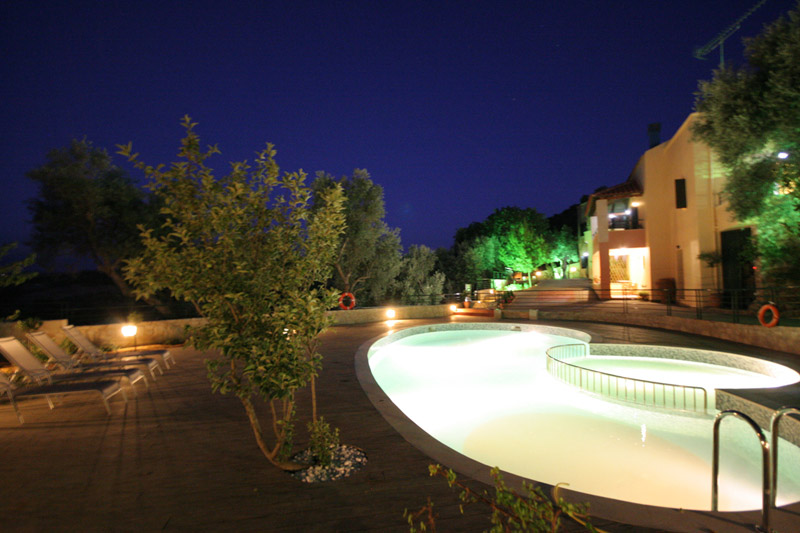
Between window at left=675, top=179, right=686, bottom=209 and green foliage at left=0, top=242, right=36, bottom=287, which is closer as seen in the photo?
green foliage at left=0, top=242, right=36, bottom=287

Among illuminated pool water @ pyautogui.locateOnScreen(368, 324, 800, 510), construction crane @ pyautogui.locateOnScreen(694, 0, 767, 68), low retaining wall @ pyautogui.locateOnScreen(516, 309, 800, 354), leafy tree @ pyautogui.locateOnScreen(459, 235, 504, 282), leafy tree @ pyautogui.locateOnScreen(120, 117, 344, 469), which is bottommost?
illuminated pool water @ pyautogui.locateOnScreen(368, 324, 800, 510)

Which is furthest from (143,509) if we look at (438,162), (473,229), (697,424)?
(438,162)

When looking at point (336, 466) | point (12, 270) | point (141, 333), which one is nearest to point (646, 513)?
point (336, 466)

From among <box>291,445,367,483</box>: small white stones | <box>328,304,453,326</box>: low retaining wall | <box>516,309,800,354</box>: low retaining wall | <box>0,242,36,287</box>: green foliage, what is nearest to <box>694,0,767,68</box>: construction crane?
<box>516,309,800,354</box>: low retaining wall

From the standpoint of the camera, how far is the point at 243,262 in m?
3.35

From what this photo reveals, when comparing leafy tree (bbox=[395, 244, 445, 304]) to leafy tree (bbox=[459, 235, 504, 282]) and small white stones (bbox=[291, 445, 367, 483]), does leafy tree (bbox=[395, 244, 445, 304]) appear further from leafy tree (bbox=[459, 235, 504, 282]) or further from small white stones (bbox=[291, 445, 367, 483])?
small white stones (bbox=[291, 445, 367, 483])

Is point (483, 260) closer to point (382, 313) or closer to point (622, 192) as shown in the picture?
point (622, 192)

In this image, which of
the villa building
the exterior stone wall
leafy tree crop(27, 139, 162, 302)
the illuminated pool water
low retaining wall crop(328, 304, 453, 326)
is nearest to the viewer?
the illuminated pool water

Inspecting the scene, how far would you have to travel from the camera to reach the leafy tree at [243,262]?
3.36m

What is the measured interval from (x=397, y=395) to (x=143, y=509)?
650cm

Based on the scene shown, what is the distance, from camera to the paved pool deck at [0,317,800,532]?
10.2 ft

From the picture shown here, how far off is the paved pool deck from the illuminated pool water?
1.28 m

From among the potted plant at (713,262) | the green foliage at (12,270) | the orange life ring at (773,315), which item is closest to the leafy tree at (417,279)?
the potted plant at (713,262)

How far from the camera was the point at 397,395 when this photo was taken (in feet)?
31.0
